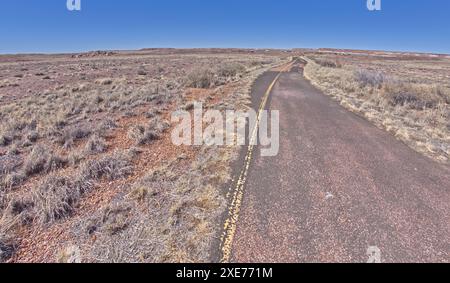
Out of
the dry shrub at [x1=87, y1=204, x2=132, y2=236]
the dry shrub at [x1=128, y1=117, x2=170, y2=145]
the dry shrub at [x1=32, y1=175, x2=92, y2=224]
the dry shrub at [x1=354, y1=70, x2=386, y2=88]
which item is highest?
the dry shrub at [x1=354, y1=70, x2=386, y2=88]

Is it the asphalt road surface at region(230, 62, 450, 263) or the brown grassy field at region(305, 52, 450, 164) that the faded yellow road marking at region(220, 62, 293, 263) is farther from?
the brown grassy field at region(305, 52, 450, 164)

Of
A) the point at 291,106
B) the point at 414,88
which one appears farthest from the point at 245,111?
the point at 414,88

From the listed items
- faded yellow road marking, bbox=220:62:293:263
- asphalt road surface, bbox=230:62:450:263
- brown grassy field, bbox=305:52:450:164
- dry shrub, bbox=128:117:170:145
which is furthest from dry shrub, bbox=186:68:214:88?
faded yellow road marking, bbox=220:62:293:263

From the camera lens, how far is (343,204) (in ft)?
16.1

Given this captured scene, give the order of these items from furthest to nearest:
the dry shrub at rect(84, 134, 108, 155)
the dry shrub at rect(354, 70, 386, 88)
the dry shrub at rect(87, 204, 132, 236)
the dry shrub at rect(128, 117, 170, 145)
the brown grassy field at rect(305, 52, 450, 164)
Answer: the dry shrub at rect(354, 70, 386, 88), the dry shrub at rect(128, 117, 170, 145), the brown grassy field at rect(305, 52, 450, 164), the dry shrub at rect(84, 134, 108, 155), the dry shrub at rect(87, 204, 132, 236)

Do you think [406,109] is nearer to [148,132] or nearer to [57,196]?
[148,132]

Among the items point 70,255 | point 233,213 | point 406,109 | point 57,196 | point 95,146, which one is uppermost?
point 406,109

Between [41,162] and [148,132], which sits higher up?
[148,132]

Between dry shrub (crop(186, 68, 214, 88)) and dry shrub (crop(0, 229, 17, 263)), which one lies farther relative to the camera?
dry shrub (crop(186, 68, 214, 88))

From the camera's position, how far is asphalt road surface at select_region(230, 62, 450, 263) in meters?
3.80

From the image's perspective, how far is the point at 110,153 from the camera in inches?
301

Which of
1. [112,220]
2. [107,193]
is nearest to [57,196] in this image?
[107,193]

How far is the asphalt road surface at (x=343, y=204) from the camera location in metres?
3.80

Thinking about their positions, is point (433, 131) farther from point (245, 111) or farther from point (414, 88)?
point (414, 88)
